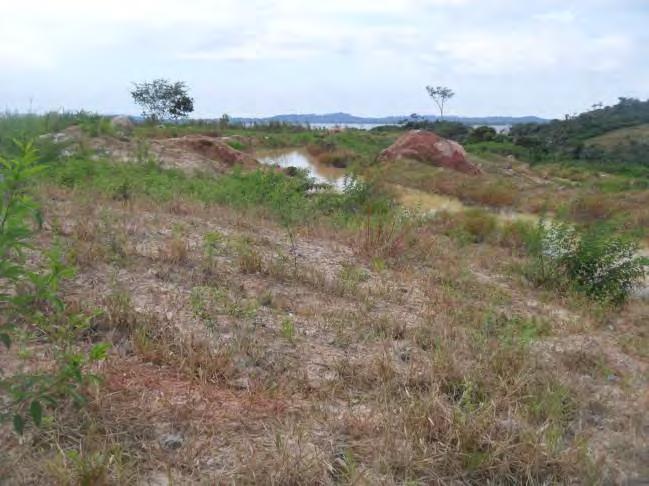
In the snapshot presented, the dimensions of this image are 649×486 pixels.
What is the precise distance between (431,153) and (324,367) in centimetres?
1596

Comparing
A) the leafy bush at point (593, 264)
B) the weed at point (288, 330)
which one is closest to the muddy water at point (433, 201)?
the leafy bush at point (593, 264)

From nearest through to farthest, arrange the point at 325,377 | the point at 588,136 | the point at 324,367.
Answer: the point at 325,377, the point at 324,367, the point at 588,136

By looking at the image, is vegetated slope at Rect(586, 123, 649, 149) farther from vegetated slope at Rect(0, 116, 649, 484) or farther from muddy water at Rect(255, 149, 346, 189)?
vegetated slope at Rect(0, 116, 649, 484)

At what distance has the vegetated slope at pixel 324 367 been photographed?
2312mm

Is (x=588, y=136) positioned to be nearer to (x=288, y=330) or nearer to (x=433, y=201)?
(x=433, y=201)

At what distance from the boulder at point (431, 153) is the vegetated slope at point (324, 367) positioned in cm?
1264

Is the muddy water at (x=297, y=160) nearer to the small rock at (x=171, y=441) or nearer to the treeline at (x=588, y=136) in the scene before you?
the treeline at (x=588, y=136)

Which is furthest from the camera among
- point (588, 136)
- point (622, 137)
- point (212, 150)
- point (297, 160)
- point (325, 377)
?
point (588, 136)

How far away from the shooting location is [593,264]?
5.63m

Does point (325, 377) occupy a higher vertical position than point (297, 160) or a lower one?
higher

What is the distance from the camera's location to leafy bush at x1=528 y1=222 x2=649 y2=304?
5484mm

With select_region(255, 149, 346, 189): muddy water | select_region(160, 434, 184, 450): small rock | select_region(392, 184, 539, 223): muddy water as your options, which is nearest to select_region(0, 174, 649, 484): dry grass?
select_region(160, 434, 184, 450): small rock

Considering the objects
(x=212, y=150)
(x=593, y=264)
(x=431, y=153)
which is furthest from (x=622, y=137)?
(x=593, y=264)

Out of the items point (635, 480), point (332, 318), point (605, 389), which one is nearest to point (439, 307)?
point (332, 318)
